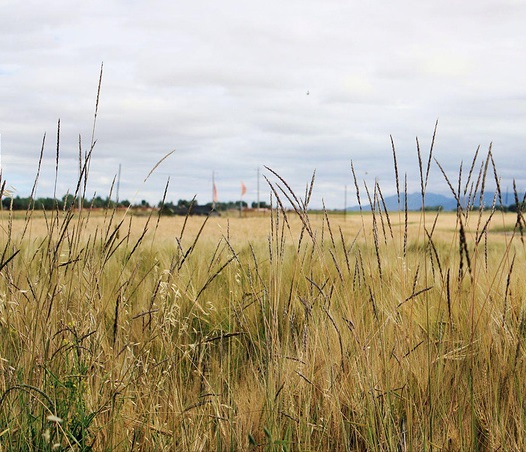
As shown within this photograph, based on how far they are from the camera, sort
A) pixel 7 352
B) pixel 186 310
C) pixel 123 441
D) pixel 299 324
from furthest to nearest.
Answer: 1. pixel 186 310
2. pixel 299 324
3. pixel 7 352
4. pixel 123 441

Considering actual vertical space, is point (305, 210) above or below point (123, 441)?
above

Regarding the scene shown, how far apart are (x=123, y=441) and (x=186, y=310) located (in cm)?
133

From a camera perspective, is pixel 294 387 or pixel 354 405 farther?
pixel 294 387

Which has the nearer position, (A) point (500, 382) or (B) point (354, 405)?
(B) point (354, 405)

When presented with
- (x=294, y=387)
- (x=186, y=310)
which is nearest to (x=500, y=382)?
(x=294, y=387)

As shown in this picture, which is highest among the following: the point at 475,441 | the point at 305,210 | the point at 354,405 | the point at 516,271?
the point at 305,210

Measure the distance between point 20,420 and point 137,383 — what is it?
1.21 ft

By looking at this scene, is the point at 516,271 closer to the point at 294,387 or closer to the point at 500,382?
the point at 500,382

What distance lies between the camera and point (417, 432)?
1685mm

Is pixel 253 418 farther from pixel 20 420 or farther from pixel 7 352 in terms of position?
pixel 7 352

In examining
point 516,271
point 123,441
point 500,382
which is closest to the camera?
point 123,441

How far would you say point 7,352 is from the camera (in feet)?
7.93

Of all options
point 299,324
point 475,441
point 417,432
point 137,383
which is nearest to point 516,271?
point 299,324

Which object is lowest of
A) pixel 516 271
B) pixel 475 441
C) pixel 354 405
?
pixel 475 441
